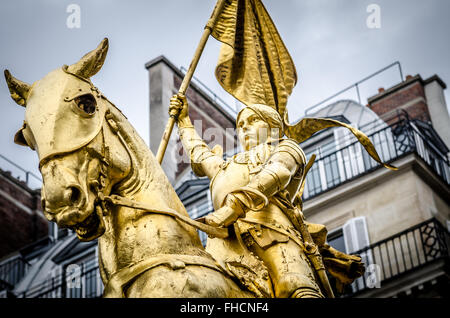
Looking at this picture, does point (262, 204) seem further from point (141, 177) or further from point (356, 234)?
point (356, 234)

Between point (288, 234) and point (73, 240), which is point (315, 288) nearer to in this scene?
point (288, 234)

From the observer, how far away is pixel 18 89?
19.4 feet

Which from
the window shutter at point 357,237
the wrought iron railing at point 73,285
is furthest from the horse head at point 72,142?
the wrought iron railing at point 73,285

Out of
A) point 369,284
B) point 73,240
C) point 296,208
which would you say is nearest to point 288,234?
point 296,208

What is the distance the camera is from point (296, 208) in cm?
710

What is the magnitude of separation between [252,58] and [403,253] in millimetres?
10974

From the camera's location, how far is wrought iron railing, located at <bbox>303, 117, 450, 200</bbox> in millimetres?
21297

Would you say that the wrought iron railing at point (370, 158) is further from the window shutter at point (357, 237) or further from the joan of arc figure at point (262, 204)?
the joan of arc figure at point (262, 204)

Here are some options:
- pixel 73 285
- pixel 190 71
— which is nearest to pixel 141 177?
pixel 190 71

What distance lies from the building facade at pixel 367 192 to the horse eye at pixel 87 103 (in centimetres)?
1288

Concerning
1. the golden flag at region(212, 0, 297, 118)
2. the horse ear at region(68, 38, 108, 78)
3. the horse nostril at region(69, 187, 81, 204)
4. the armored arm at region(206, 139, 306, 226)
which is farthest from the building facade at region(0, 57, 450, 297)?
the horse nostril at region(69, 187, 81, 204)
